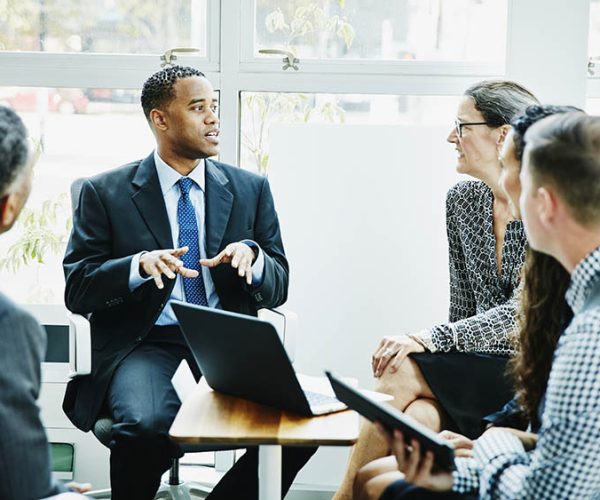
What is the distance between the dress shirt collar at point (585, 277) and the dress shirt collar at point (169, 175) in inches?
68.4

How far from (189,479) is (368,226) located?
1.20 meters

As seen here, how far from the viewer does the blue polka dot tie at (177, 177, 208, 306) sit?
3.16m

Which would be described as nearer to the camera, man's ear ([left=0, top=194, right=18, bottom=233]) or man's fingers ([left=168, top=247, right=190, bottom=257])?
man's ear ([left=0, top=194, right=18, bottom=233])

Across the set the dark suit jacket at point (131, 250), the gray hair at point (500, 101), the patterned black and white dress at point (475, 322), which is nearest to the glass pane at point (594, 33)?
the gray hair at point (500, 101)

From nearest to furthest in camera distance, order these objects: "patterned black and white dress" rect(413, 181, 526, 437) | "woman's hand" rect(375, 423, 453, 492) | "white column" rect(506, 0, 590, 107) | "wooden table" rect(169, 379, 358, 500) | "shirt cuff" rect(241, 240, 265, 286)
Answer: "woman's hand" rect(375, 423, 453, 492) < "wooden table" rect(169, 379, 358, 500) < "patterned black and white dress" rect(413, 181, 526, 437) < "shirt cuff" rect(241, 240, 265, 286) < "white column" rect(506, 0, 590, 107)

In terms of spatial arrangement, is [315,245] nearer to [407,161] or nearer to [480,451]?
[407,161]

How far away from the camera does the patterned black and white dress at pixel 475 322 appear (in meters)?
2.81

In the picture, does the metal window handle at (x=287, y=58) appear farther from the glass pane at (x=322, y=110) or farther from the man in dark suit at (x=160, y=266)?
the man in dark suit at (x=160, y=266)

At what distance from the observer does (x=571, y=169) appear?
171 centimetres

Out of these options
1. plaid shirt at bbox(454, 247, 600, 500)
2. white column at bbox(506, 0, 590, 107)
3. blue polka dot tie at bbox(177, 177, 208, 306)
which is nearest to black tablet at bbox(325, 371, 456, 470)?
plaid shirt at bbox(454, 247, 600, 500)

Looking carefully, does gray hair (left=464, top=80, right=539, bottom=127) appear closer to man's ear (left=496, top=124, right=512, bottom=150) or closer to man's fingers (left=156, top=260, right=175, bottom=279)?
man's ear (left=496, top=124, right=512, bottom=150)

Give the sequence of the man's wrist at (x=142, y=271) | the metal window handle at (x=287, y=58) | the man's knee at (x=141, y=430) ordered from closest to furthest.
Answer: the man's knee at (x=141, y=430), the man's wrist at (x=142, y=271), the metal window handle at (x=287, y=58)

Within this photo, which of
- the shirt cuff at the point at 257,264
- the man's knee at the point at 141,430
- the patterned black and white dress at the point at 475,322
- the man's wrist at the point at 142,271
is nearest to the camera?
the man's knee at the point at 141,430

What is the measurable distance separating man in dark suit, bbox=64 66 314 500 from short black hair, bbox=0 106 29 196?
1143 mm
